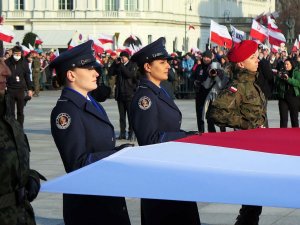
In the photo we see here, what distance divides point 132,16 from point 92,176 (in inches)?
3728

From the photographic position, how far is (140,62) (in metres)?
7.70

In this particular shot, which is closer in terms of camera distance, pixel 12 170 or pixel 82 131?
pixel 12 170

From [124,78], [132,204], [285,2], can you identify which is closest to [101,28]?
[285,2]

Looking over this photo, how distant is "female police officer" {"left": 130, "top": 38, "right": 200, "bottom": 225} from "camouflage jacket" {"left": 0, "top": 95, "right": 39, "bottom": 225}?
1.36 meters

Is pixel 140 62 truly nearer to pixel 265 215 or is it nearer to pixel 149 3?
pixel 265 215

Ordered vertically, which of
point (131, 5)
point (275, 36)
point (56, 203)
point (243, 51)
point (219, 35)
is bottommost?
point (131, 5)

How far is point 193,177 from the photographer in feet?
17.0

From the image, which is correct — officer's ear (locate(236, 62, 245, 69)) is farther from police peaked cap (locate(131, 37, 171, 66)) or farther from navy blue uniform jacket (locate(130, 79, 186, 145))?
navy blue uniform jacket (locate(130, 79, 186, 145))

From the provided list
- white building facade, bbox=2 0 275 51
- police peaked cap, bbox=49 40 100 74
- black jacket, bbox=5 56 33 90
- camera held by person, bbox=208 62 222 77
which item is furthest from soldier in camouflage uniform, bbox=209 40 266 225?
white building facade, bbox=2 0 275 51

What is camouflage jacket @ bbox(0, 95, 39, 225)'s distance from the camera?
5344 millimetres

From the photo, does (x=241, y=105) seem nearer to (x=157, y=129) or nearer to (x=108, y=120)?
(x=157, y=129)

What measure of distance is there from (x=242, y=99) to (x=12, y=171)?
154 inches

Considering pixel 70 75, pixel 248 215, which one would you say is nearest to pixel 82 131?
pixel 70 75

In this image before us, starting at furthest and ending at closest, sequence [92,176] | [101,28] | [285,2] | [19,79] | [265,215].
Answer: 1. [285,2]
2. [101,28]
3. [19,79]
4. [265,215]
5. [92,176]
